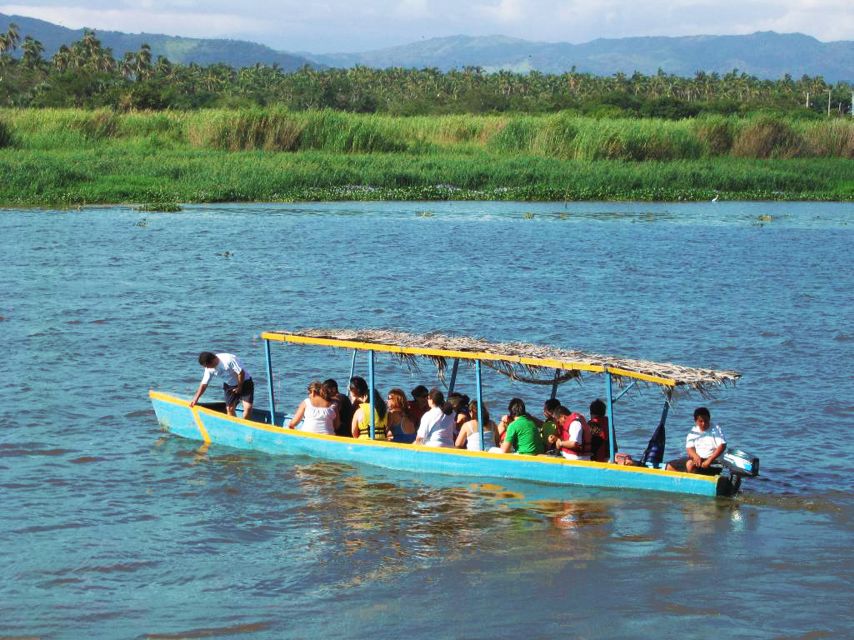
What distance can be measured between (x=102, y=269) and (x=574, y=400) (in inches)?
592

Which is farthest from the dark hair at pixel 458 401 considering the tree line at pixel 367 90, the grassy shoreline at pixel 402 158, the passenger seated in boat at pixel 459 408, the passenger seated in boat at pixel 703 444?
the tree line at pixel 367 90

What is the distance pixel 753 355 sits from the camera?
2072 cm

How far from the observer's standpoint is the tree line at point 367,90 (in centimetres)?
6921

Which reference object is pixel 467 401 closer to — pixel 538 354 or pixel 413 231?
pixel 538 354

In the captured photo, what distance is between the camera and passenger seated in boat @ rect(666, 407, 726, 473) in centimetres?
1271

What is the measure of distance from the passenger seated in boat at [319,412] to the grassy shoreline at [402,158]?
28.7m

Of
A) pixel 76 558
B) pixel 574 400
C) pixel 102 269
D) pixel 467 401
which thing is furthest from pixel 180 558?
pixel 102 269

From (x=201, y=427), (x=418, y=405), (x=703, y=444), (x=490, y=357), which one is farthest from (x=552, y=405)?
(x=201, y=427)

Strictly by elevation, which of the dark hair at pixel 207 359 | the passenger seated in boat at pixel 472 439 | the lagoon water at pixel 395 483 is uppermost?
the dark hair at pixel 207 359

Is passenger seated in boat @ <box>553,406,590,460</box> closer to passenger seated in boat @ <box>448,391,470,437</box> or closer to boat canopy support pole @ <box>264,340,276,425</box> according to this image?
passenger seated in boat @ <box>448,391,470,437</box>

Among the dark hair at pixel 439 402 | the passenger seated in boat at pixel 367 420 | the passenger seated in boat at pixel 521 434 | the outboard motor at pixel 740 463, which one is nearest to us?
the outboard motor at pixel 740 463

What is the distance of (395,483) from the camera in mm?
13555

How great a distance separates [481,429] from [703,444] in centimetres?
239

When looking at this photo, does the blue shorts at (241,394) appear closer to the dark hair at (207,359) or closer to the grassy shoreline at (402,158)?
the dark hair at (207,359)
